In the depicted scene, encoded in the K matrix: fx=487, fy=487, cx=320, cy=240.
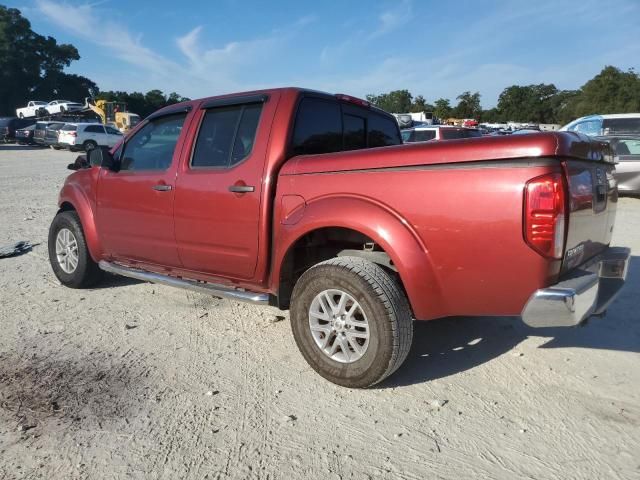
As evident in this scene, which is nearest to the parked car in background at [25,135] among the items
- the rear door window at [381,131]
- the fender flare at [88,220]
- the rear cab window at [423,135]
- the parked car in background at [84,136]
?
the parked car in background at [84,136]

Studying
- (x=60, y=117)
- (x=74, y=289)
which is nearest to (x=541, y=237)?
(x=74, y=289)

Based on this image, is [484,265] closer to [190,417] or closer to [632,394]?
[632,394]

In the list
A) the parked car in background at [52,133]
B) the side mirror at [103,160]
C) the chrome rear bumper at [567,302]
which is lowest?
the chrome rear bumper at [567,302]

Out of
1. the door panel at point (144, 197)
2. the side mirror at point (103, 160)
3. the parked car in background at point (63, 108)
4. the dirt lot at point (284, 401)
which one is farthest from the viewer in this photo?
the parked car in background at point (63, 108)

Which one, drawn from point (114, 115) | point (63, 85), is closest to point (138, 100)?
point (63, 85)

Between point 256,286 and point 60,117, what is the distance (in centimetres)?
4306

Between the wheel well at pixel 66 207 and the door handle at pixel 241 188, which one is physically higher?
the door handle at pixel 241 188

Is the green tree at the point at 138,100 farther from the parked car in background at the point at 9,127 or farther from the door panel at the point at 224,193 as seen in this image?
the door panel at the point at 224,193

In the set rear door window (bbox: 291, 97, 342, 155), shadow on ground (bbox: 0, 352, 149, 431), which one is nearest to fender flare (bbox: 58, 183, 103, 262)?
shadow on ground (bbox: 0, 352, 149, 431)

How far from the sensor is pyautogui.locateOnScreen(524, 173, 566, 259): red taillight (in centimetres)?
236

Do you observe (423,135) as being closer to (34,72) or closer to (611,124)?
(611,124)

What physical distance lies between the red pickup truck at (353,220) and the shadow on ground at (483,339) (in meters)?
0.57

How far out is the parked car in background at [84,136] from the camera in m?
26.7

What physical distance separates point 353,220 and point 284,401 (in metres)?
1.15
